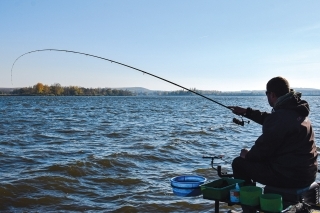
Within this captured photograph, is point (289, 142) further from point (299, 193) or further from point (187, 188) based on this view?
point (187, 188)

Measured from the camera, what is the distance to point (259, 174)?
5.08 metres

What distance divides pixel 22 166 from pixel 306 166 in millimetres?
8325

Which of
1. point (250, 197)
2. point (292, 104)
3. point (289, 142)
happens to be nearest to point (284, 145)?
point (289, 142)

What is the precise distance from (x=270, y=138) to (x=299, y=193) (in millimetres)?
782

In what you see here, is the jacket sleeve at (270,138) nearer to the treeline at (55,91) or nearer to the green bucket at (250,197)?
the green bucket at (250,197)

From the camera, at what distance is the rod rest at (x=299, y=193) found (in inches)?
191

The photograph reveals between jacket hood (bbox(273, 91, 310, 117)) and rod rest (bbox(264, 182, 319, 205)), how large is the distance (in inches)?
36.3

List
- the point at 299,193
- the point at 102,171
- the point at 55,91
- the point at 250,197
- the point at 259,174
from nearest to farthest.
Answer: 1. the point at 250,197
2. the point at 299,193
3. the point at 259,174
4. the point at 102,171
5. the point at 55,91

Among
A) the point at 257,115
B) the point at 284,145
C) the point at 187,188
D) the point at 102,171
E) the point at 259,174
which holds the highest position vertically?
the point at 257,115

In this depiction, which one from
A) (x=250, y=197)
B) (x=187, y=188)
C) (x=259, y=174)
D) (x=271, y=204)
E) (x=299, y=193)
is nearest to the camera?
(x=271, y=204)

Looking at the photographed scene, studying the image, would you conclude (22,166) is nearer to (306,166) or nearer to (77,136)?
(77,136)

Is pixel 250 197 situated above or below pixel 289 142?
below

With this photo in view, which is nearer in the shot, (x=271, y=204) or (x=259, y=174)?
(x=271, y=204)

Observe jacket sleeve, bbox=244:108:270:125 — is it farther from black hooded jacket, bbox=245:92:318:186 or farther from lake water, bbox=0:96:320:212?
lake water, bbox=0:96:320:212
